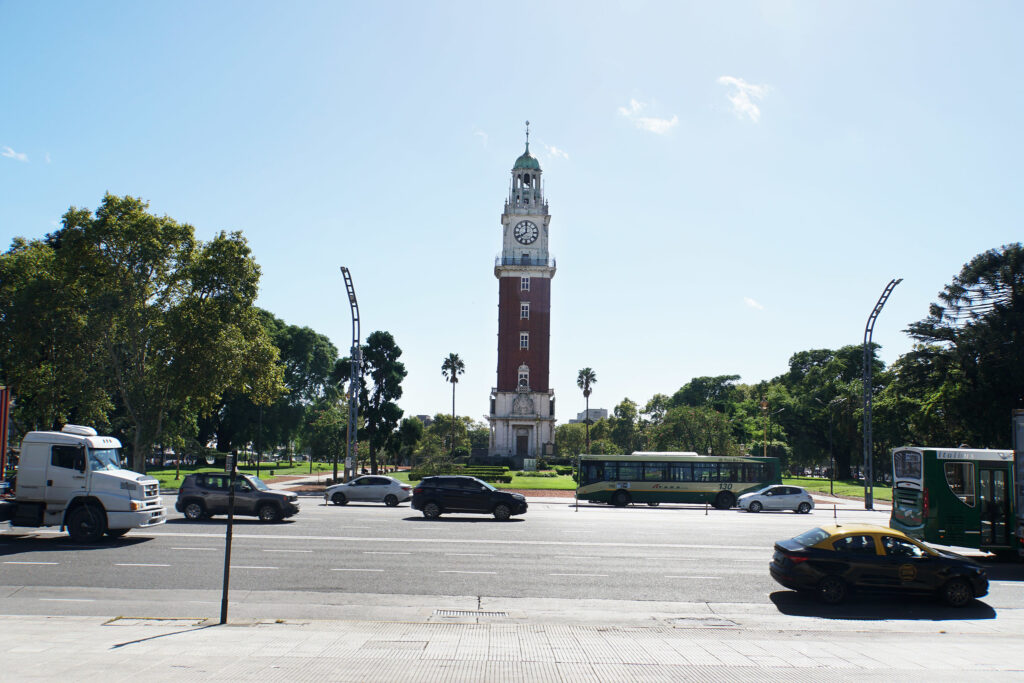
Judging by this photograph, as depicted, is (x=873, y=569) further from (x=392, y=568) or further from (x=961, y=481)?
(x=392, y=568)

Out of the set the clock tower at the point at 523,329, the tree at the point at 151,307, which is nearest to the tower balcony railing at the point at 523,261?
the clock tower at the point at 523,329

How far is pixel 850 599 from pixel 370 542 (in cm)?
1244

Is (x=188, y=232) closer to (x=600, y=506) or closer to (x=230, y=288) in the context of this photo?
(x=230, y=288)

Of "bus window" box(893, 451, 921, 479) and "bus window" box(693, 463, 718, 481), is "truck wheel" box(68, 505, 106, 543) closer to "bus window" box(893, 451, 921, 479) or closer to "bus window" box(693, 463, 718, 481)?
"bus window" box(893, 451, 921, 479)

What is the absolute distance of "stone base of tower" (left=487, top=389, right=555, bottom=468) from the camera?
3206 inches

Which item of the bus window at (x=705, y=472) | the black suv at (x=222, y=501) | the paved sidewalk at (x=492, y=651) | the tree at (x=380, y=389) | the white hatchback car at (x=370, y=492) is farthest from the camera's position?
the tree at (x=380, y=389)

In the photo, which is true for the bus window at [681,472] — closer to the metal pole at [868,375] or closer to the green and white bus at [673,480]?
the green and white bus at [673,480]

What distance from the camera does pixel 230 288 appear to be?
41.9 metres

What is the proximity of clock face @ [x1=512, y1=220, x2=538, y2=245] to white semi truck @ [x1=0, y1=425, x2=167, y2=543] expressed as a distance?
67696mm

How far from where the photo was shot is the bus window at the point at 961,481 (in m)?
18.9

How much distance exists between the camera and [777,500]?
115 ft

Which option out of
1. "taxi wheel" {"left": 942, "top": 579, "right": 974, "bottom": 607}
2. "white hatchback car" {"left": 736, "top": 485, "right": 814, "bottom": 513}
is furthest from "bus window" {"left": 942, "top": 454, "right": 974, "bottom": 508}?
"white hatchback car" {"left": 736, "top": 485, "right": 814, "bottom": 513}

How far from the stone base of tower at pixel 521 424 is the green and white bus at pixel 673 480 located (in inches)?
1709

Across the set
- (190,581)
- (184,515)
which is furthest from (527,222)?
(190,581)
